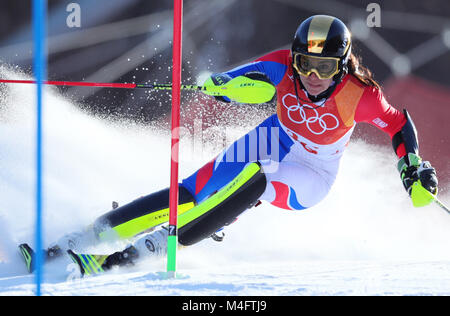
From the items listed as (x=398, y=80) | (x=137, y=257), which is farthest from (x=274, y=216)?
(x=137, y=257)

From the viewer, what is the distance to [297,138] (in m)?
2.29

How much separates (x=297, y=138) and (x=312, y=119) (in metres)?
0.13

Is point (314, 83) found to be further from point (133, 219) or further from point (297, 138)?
point (133, 219)

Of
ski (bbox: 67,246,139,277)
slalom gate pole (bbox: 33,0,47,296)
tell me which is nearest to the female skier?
ski (bbox: 67,246,139,277)

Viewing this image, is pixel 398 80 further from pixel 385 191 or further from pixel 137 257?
pixel 137 257

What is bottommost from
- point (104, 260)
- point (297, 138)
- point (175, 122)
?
point (104, 260)

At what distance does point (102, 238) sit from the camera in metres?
2.28

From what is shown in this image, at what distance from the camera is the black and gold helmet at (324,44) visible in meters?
2.00

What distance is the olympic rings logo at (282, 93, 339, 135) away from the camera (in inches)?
85.7

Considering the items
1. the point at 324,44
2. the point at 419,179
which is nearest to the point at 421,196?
the point at 419,179

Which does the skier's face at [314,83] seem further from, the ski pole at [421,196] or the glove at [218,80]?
the ski pole at [421,196]
